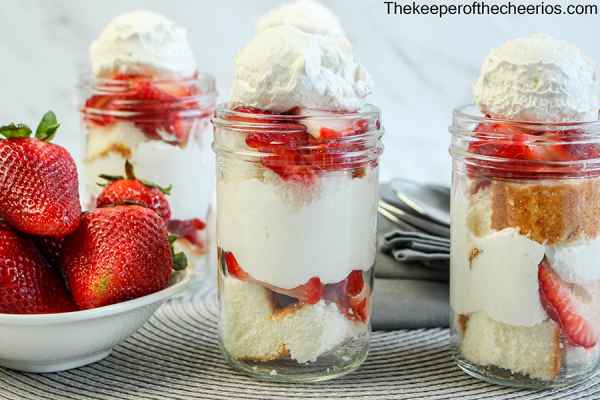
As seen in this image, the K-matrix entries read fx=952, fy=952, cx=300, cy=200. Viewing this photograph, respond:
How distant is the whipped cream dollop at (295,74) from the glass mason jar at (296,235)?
0.02 metres

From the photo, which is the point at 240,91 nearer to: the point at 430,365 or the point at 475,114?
the point at 475,114

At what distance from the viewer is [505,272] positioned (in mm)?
1046

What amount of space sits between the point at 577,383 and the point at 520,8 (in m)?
1.28

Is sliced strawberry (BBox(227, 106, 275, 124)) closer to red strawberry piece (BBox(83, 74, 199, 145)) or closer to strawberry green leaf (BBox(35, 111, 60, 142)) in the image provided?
strawberry green leaf (BBox(35, 111, 60, 142))

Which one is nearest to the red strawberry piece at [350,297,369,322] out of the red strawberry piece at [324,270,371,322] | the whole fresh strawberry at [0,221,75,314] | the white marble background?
the red strawberry piece at [324,270,371,322]

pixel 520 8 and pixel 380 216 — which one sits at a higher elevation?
pixel 520 8

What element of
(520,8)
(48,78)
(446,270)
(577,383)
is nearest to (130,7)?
(48,78)

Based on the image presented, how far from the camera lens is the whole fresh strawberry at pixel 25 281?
1.03 metres

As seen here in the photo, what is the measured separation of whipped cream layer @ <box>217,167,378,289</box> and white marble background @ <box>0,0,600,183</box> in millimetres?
1246

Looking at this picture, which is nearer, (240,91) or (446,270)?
(240,91)

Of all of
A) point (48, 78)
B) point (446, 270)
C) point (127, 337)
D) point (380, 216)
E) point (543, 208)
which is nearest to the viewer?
point (543, 208)

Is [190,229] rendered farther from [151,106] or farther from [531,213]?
[531,213]

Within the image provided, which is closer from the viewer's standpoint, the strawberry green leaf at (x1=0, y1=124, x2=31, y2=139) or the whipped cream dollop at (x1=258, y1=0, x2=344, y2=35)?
the strawberry green leaf at (x1=0, y1=124, x2=31, y2=139)

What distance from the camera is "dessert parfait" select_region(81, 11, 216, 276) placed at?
143 centimetres
